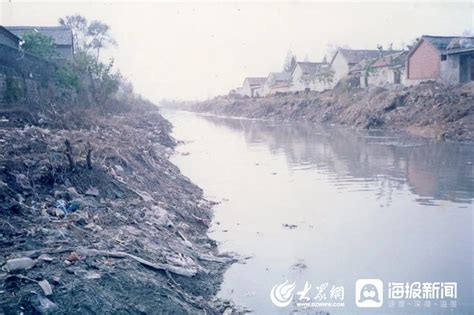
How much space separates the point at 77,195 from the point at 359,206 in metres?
5.36

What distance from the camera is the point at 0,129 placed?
9398 mm

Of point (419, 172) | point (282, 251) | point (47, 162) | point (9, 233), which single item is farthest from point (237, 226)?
point (419, 172)

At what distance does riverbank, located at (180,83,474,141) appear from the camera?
64.0 feet

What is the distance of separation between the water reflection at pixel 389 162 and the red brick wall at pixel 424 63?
8.86 metres

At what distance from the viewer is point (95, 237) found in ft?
17.6

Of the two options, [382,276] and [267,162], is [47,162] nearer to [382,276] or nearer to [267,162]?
[382,276]

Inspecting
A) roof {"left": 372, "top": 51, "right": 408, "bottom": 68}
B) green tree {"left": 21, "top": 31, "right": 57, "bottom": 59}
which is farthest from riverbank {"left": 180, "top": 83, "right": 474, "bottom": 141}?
green tree {"left": 21, "top": 31, "right": 57, "bottom": 59}

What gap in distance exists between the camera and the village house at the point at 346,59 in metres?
44.7

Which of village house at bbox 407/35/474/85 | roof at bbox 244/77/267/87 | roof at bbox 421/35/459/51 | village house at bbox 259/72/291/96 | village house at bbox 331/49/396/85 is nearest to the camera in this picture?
village house at bbox 407/35/474/85

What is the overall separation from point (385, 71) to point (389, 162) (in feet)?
74.6

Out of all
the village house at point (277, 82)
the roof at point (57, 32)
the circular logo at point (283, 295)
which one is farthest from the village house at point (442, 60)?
the village house at point (277, 82)

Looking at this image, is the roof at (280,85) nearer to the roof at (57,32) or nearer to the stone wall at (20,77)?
the roof at (57,32)

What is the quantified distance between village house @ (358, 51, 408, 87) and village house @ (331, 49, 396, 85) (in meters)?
5.14

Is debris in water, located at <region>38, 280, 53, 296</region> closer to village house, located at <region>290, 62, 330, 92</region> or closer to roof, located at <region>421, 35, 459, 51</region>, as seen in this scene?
roof, located at <region>421, 35, 459, 51</region>
